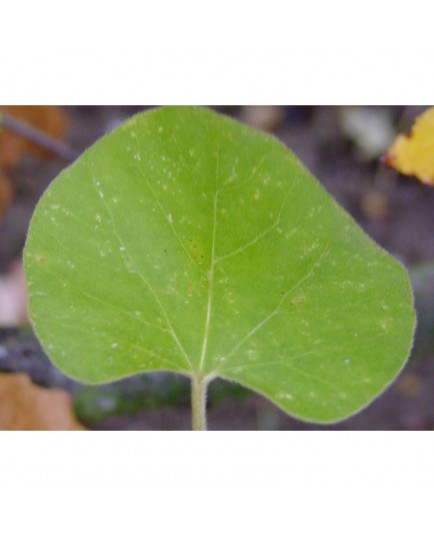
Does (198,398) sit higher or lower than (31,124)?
lower

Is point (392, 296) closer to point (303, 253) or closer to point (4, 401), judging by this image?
point (303, 253)

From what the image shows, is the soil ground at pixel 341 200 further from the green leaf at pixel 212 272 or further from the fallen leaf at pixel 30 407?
the green leaf at pixel 212 272

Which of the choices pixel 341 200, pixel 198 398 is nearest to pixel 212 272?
pixel 198 398

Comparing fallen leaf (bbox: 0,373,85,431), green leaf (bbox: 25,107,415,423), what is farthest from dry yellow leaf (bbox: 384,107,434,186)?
fallen leaf (bbox: 0,373,85,431)

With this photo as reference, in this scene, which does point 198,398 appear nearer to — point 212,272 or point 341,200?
point 212,272

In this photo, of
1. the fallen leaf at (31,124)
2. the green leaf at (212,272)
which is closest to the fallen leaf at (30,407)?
the green leaf at (212,272)
